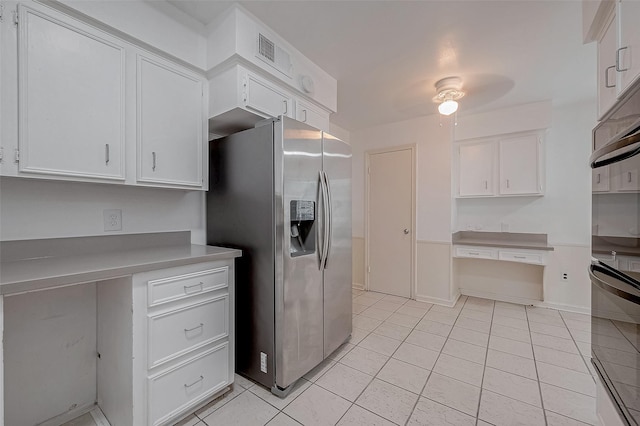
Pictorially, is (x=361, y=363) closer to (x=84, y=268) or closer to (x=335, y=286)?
(x=335, y=286)

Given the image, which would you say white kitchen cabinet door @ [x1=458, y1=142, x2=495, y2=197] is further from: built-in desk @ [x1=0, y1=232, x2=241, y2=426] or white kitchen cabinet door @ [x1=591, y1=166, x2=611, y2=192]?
built-in desk @ [x1=0, y1=232, x2=241, y2=426]

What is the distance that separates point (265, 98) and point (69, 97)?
1.13 metres

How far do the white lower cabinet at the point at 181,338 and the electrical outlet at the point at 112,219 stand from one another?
0.61 m

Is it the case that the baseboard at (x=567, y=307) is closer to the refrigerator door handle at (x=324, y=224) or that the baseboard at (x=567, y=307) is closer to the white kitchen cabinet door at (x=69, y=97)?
the refrigerator door handle at (x=324, y=224)

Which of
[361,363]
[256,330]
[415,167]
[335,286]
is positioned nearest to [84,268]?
[256,330]

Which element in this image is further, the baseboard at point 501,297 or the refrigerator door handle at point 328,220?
the baseboard at point 501,297

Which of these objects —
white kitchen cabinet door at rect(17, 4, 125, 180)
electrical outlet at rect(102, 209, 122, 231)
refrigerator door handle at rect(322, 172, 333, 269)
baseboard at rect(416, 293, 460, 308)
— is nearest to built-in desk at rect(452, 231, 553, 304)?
baseboard at rect(416, 293, 460, 308)

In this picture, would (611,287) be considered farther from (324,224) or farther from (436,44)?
(436,44)

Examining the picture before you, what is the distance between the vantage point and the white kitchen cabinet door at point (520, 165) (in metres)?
3.23

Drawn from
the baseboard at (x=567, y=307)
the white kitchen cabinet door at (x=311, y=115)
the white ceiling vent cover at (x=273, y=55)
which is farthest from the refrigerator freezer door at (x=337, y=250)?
the baseboard at (x=567, y=307)

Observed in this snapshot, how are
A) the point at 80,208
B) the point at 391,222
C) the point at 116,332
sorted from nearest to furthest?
the point at 116,332
the point at 80,208
the point at 391,222

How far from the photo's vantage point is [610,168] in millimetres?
1134

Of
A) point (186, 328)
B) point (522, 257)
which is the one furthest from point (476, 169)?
point (186, 328)

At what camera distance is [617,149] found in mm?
1041
